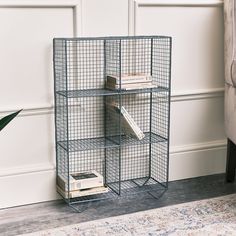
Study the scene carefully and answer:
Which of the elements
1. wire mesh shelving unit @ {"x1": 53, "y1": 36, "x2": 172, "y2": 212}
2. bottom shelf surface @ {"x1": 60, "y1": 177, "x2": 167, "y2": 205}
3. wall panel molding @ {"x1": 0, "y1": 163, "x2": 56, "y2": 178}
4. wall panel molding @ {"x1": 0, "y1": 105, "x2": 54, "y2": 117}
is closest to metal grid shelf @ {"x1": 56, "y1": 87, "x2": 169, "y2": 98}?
wire mesh shelving unit @ {"x1": 53, "y1": 36, "x2": 172, "y2": 212}

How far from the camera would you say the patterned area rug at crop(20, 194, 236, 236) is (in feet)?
6.91

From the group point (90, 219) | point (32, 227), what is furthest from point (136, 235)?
point (32, 227)

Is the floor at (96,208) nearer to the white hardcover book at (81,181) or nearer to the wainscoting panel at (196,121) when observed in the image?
the white hardcover book at (81,181)

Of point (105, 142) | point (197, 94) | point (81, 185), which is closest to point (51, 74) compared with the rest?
point (105, 142)

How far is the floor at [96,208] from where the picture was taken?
220 cm

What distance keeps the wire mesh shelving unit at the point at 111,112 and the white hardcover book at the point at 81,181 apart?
3 cm

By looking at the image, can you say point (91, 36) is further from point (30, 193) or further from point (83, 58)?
point (30, 193)

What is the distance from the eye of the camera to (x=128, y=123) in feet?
8.00

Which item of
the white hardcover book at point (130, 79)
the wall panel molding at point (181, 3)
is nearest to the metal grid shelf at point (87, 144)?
the white hardcover book at point (130, 79)

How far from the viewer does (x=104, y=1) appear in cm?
247

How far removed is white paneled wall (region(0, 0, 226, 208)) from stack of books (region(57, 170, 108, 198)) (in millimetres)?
90

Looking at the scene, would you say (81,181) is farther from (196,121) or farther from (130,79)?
(196,121)

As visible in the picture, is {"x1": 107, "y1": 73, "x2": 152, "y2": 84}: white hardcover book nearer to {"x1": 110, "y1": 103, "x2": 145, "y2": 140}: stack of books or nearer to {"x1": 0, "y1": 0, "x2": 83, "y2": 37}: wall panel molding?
{"x1": 110, "y1": 103, "x2": 145, "y2": 140}: stack of books

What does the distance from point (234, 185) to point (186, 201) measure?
387mm
